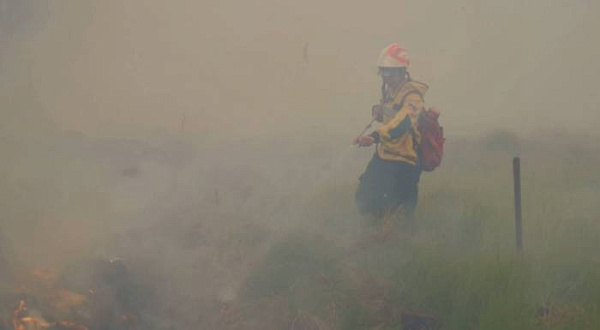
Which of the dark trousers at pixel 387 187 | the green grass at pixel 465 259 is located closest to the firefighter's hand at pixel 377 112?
the dark trousers at pixel 387 187

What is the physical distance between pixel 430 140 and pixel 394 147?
0.29 metres

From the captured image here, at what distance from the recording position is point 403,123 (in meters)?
7.39

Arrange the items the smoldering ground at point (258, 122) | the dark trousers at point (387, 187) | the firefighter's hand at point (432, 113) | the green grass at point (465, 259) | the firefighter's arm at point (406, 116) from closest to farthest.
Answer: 1. the green grass at point (465, 259)
2. the firefighter's arm at point (406, 116)
3. the firefighter's hand at point (432, 113)
4. the dark trousers at point (387, 187)
5. the smoldering ground at point (258, 122)

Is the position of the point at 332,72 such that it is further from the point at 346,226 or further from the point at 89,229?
the point at 89,229

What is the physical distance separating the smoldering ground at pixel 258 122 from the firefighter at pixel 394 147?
0.67 ft

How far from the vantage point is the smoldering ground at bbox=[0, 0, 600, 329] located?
7773 mm

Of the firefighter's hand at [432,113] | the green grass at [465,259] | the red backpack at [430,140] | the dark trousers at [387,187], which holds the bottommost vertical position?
the green grass at [465,259]

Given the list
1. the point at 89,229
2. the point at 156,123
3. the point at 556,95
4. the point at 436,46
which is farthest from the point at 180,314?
the point at 556,95

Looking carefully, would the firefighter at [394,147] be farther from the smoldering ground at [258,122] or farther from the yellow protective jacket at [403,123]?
the smoldering ground at [258,122]

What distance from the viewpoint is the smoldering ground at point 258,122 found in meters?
7.77

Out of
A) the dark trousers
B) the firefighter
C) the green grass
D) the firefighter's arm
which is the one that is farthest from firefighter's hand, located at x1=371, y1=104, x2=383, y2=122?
the green grass

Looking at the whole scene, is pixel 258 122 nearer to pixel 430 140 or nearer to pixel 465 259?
pixel 430 140

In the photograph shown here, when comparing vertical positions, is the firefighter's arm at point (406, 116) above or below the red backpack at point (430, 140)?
above

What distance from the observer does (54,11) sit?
27.0ft
